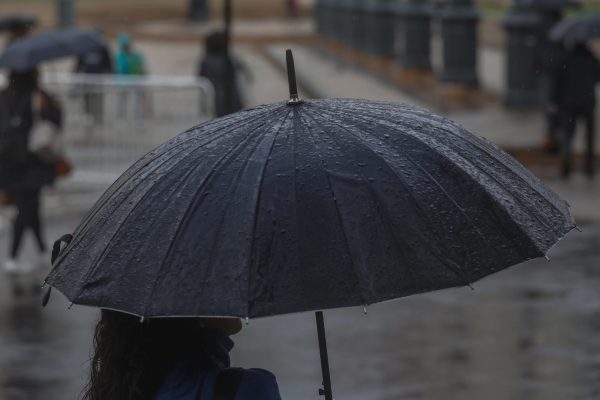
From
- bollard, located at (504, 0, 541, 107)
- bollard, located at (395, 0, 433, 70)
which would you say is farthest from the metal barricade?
bollard, located at (395, 0, 433, 70)

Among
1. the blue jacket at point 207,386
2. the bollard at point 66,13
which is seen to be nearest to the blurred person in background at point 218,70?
the bollard at point 66,13

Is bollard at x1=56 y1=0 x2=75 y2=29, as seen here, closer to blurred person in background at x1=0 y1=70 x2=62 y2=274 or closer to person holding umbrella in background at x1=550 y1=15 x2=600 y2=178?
person holding umbrella in background at x1=550 y1=15 x2=600 y2=178

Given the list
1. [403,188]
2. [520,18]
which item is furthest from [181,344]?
[520,18]

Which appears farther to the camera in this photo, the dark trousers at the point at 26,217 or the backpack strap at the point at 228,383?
the dark trousers at the point at 26,217

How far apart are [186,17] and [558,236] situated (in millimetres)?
48948

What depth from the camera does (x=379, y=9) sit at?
2930cm

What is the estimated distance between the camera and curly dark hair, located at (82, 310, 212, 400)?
3289 millimetres

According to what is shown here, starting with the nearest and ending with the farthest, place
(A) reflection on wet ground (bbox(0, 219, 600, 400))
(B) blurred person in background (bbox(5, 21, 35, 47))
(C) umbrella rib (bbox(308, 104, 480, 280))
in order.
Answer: (C) umbrella rib (bbox(308, 104, 480, 280)) < (A) reflection on wet ground (bbox(0, 219, 600, 400)) < (B) blurred person in background (bbox(5, 21, 35, 47))

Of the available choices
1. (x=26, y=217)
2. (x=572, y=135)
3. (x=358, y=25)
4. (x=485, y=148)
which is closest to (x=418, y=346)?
(x=26, y=217)

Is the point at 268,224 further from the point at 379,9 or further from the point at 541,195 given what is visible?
the point at 379,9

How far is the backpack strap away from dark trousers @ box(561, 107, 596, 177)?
42.6 ft

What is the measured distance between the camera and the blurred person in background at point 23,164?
1171 centimetres

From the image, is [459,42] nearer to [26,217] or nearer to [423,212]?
[26,217]

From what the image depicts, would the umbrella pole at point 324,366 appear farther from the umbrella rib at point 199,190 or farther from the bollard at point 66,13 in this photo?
the bollard at point 66,13
